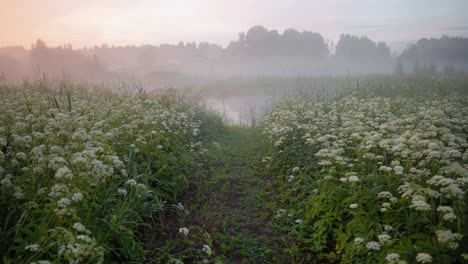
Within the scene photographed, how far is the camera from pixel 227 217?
5.52 meters

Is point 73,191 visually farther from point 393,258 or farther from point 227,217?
point 393,258

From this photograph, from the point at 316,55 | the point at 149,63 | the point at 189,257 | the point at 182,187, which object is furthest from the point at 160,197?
the point at 316,55

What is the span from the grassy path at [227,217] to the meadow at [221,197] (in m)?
0.03

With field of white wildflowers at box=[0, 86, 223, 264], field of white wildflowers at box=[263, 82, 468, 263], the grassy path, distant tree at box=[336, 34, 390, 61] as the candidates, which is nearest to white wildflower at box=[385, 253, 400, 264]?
field of white wildflowers at box=[263, 82, 468, 263]

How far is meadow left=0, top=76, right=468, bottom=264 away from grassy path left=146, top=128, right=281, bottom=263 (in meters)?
0.03

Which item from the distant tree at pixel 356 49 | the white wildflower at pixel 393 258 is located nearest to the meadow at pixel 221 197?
the white wildflower at pixel 393 258

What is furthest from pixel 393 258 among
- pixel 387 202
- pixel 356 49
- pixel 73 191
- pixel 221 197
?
pixel 356 49

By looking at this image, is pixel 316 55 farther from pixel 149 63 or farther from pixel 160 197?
pixel 160 197

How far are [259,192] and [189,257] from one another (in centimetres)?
275

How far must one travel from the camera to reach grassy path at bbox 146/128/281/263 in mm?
4387

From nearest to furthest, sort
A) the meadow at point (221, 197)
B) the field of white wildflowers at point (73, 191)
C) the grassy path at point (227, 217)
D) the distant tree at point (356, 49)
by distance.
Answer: the field of white wildflowers at point (73, 191)
the meadow at point (221, 197)
the grassy path at point (227, 217)
the distant tree at point (356, 49)

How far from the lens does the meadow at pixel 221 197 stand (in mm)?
3020

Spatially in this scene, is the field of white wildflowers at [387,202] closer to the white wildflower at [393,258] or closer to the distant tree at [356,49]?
the white wildflower at [393,258]

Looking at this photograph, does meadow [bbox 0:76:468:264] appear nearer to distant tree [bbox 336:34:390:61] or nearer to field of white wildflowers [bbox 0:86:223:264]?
field of white wildflowers [bbox 0:86:223:264]
